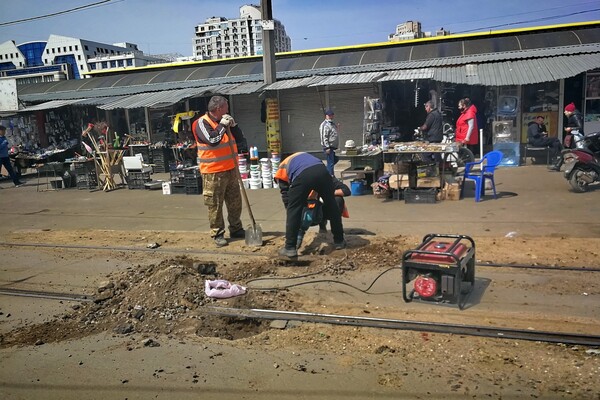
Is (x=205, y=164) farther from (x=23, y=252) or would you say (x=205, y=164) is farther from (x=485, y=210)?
(x=485, y=210)

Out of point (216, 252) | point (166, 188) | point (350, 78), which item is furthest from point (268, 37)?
point (216, 252)

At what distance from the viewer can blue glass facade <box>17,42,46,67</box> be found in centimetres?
7137

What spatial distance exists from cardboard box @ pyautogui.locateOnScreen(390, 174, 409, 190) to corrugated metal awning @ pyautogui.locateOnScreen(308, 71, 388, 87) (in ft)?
16.7

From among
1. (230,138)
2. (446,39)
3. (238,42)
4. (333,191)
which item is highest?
(238,42)

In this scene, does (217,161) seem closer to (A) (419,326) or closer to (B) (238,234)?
(B) (238,234)

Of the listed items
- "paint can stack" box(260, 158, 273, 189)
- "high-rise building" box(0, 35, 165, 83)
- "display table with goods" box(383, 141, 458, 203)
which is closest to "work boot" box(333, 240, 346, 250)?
"display table with goods" box(383, 141, 458, 203)

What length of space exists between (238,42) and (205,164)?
Answer: 48.0 m

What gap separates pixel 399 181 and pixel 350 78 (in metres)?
6.21

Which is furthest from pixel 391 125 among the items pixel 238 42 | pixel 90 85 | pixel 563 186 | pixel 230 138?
pixel 238 42

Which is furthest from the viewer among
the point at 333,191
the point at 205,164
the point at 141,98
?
the point at 141,98

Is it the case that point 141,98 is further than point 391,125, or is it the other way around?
point 141,98

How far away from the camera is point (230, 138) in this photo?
317 inches

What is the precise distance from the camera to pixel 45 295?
245 inches

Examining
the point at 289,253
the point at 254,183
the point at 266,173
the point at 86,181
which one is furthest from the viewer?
the point at 86,181
